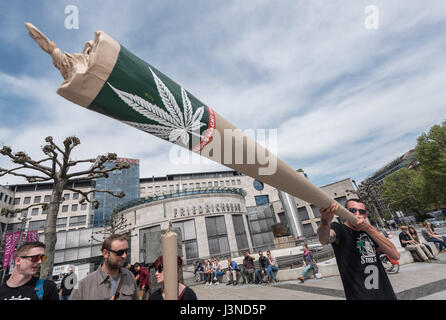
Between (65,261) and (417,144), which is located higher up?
(417,144)

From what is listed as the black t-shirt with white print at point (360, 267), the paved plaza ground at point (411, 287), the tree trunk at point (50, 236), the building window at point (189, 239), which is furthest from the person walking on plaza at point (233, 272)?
the building window at point (189, 239)

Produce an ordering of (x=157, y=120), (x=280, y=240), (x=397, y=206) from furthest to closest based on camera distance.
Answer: (x=397, y=206) < (x=280, y=240) < (x=157, y=120)

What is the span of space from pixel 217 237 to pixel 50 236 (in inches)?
958

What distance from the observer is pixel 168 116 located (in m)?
1.18

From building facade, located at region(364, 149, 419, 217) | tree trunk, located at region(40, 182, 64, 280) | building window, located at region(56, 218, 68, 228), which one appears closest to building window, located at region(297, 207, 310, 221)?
building facade, located at region(364, 149, 419, 217)

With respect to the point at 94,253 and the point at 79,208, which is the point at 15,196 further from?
the point at 94,253

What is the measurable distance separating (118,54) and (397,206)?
6327 cm

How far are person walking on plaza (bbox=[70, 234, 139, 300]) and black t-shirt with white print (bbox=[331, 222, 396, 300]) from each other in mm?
2637

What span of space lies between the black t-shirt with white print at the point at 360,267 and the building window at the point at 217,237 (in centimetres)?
2718

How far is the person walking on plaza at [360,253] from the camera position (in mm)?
2324

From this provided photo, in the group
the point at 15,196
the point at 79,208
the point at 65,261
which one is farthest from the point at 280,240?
the point at 15,196

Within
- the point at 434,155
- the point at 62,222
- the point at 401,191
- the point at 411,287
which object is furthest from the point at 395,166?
the point at 62,222

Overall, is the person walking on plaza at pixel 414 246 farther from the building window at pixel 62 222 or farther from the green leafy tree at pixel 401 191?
the building window at pixel 62 222
